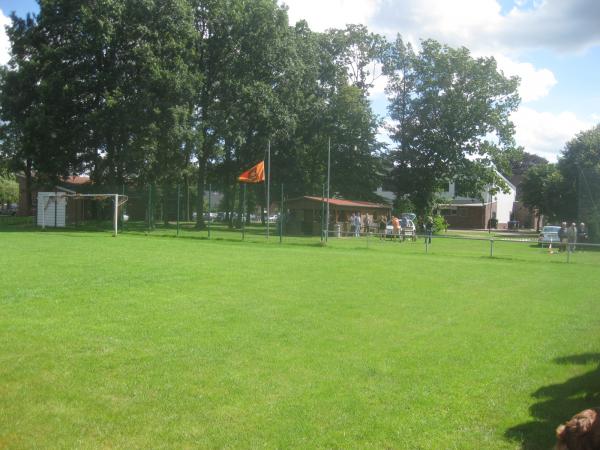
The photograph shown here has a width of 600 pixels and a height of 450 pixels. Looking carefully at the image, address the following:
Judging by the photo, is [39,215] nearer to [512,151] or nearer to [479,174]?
[479,174]

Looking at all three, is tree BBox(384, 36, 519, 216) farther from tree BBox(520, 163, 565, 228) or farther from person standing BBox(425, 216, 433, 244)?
person standing BBox(425, 216, 433, 244)

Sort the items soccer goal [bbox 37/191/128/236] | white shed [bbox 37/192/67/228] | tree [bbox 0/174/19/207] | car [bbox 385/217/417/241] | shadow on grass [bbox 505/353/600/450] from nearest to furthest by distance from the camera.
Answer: shadow on grass [bbox 505/353/600/450], car [bbox 385/217/417/241], soccer goal [bbox 37/191/128/236], white shed [bbox 37/192/67/228], tree [bbox 0/174/19/207]

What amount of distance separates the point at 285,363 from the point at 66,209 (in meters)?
34.4

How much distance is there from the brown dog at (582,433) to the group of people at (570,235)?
2140 cm

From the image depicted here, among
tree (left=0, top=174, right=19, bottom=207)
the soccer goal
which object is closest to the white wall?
the soccer goal

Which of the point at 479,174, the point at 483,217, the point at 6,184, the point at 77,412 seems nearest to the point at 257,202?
the point at 479,174

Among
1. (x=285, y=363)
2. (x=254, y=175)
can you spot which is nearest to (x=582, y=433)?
(x=285, y=363)

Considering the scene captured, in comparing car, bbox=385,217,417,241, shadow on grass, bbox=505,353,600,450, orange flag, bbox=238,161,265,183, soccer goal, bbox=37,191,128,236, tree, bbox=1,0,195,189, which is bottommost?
shadow on grass, bbox=505,353,600,450

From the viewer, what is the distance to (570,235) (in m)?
28.1

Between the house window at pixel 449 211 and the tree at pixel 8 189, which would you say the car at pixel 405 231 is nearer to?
the house window at pixel 449 211

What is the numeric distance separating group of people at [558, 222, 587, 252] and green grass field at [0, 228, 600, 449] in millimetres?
16065

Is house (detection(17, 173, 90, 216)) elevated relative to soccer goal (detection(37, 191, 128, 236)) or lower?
elevated

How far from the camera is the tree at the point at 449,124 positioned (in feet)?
180

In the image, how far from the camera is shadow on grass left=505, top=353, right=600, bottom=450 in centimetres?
471
